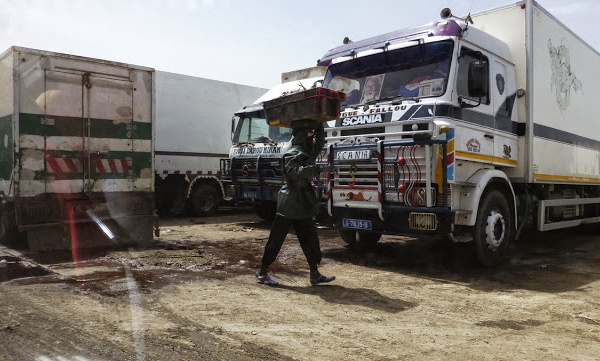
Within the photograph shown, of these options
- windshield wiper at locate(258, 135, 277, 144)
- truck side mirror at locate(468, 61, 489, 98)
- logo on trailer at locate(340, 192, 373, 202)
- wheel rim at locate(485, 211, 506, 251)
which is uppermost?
truck side mirror at locate(468, 61, 489, 98)

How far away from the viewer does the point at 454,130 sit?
18.8 ft

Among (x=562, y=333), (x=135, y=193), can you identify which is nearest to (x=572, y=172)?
(x=562, y=333)

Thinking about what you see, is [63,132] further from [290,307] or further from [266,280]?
[290,307]

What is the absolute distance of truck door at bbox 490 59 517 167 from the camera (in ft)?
21.5

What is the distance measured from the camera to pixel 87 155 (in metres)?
7.22

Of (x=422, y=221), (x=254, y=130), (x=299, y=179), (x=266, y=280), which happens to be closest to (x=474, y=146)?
(x=422, y=221)

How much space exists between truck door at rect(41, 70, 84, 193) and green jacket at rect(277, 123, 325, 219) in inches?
145

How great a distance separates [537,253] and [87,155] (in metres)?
7.51

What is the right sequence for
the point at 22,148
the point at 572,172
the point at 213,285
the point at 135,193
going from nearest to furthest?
the point at 213,285 < the point at 22,148 < the point at 135,193 < the point at 572,172

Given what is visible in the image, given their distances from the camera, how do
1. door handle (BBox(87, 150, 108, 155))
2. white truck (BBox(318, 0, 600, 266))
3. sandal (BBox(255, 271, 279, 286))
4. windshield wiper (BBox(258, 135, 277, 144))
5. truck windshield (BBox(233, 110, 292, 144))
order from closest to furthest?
sandal (BBox(255, 271, 279, 286))
white truck (BBox(318, 0, 600, 266))
door handle (BBox(87, 150, 108, 155))
windshield wiper (BBox(258, 135, 277, 144))
truck windshield (BBox(233, 110, 292, 144))

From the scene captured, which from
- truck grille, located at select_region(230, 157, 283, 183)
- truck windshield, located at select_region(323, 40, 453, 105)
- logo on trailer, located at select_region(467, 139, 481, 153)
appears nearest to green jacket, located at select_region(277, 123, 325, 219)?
truck windshield, located at select_region(323, 40, 453, 105)

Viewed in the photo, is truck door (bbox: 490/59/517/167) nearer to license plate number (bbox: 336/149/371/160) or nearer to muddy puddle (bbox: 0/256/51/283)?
license plate number (bbox: 336/149/371/160)

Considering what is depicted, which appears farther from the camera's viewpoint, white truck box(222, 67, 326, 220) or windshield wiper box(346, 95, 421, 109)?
white truck box(222, 67, 326, 220)

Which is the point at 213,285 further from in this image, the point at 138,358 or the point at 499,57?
the point at 499,57
